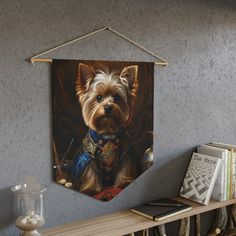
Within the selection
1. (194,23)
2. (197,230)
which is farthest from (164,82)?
(197,230)

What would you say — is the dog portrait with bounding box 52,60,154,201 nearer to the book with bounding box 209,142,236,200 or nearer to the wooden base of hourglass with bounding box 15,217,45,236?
the wooden base of hourglass with bounding box 15,217,45,236

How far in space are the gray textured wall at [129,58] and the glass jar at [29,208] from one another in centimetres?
6

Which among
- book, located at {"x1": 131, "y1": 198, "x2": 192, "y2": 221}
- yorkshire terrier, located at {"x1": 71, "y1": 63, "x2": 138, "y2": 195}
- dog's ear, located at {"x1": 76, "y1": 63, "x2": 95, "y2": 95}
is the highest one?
dog's ear, located at {"x1": 76, "y1": 63, "x2": 95, "y2": 95}

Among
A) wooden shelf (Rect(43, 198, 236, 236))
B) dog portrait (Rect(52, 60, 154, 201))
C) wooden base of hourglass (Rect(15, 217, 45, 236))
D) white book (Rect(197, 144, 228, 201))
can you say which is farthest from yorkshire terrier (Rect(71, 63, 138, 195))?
white book (Rect(197, 144, 228, 201))

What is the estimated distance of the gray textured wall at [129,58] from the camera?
1.76 meters

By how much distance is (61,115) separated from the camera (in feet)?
6.22

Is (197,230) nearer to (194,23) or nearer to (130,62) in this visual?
(130,62)

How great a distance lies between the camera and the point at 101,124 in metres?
2.02

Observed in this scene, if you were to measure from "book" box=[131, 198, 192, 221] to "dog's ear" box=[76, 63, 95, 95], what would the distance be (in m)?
0.77

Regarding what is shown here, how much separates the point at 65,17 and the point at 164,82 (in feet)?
2.41

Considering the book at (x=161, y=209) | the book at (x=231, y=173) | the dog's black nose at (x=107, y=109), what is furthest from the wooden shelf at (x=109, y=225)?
the dog's black nose at (x=107, y=109)

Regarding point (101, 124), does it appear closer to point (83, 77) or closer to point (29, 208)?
point (83, 77)

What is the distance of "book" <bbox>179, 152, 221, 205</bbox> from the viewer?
7.31 feet

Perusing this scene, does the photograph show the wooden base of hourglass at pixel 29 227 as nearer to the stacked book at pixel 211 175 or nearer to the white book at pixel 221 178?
the stacked book at pixel 211 175
